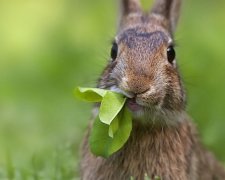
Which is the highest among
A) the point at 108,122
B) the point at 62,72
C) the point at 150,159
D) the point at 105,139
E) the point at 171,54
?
the point at 171,54

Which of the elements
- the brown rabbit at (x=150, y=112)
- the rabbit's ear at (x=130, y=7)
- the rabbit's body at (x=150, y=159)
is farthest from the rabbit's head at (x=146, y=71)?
the rabbit's ear at (x=130, y=7)

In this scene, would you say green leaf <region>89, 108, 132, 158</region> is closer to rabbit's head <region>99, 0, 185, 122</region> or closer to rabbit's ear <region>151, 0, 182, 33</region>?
rabbit's head <region>99, 0, 185, 122</region>

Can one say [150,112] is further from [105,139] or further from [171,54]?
[171,54]

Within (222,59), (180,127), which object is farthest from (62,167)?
(222,59)

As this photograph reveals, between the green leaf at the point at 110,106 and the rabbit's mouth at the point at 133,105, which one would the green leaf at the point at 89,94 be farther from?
the rabbit's mouth at the point at 133,105

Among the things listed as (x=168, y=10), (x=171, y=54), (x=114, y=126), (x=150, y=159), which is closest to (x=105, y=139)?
(x=114, y=126)

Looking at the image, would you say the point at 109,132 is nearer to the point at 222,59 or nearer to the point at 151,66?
the point at 151,66
